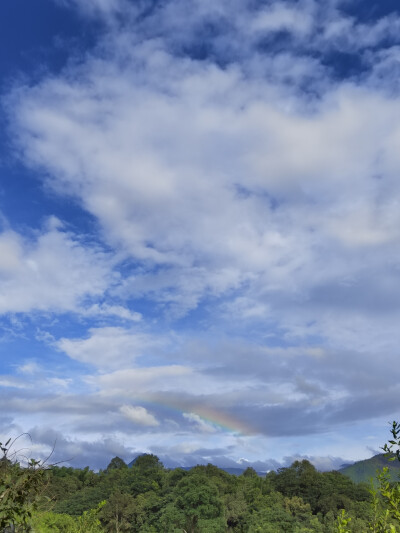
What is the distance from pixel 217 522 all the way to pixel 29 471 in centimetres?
6822

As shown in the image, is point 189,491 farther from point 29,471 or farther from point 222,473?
point 29,471

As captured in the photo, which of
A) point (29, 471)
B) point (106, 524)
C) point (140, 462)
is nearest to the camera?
point (29, 471)

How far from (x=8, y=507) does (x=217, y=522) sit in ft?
225

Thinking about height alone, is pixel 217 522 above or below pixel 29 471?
below

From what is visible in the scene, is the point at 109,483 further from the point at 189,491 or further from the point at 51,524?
the point at 51,524

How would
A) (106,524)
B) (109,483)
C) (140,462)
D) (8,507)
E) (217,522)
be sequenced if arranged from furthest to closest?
(140,462) < (109,483) < (106,524) < (217,522) < (8,507)

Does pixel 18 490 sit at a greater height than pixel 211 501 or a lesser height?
greater

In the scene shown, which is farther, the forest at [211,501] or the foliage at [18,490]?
the forest at [211,501]

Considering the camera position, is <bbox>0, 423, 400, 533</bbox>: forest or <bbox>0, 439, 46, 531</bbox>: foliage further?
<bbox>0, 423, 400, 533</bbox>: forest

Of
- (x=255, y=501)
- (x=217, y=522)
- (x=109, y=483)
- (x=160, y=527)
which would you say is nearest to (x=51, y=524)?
(x=160, y=527)

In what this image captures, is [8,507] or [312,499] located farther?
[312,499]

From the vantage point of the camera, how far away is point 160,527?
67750 millimetres

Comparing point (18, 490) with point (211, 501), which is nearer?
point (18, 490)

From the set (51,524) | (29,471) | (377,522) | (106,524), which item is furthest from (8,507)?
(106,524)
